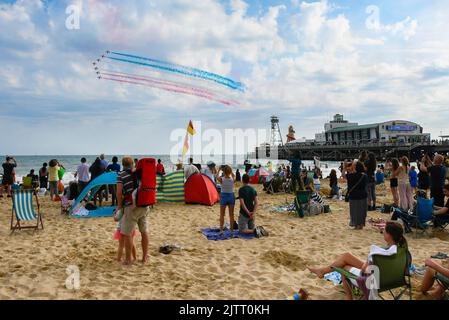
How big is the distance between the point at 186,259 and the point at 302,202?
4.56 meters

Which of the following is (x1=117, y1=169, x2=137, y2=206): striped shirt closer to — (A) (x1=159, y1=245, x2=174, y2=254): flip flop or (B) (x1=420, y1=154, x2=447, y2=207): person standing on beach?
(A) (x1=159, y1=245, x2=174, y2=254): flip flop

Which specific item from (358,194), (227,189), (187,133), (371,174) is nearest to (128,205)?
(227,189)

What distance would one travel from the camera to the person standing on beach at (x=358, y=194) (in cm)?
712

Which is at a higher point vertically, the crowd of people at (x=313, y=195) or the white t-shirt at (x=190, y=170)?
the white t-shirt at (x=190, y=170)

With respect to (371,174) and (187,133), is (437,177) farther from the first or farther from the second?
(187,133)

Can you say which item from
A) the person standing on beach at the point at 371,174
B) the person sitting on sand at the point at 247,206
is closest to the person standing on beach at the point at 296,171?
the person standing on beach at the point at 371,174

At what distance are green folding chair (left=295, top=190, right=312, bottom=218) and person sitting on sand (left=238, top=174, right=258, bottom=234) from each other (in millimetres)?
2341

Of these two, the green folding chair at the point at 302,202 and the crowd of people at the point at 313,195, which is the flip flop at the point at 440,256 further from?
the green folding chair at the point at 302,202

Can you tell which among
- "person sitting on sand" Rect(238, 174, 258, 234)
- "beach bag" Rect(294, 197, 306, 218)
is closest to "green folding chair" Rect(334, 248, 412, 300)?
"person sitting on sand" Rect(238, 174, 258, 234)

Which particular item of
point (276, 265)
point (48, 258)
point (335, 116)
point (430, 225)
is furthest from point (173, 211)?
point (335, 116)

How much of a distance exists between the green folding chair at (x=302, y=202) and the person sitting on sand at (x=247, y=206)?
92.2 inches

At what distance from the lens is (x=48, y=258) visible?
17.0ft
